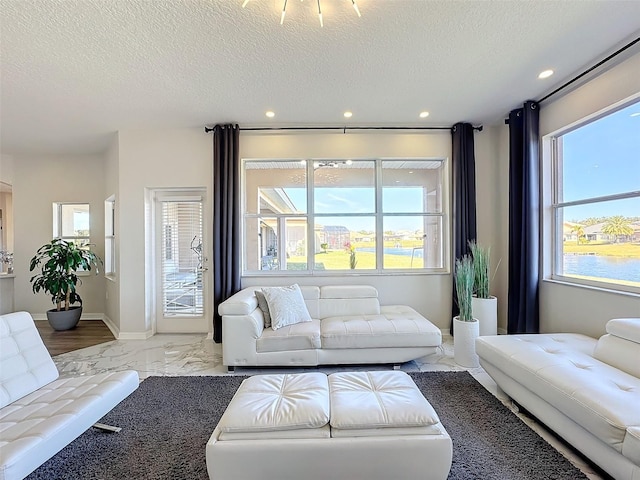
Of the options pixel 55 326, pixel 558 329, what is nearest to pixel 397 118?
pixel 558 329

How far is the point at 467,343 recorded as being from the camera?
322cm

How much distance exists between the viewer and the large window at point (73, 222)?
18.1 ft

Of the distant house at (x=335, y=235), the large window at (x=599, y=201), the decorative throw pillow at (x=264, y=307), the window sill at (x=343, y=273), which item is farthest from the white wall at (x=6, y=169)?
the large window at (x=599, y=201)

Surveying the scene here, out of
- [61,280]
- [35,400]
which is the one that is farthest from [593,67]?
[61,280]

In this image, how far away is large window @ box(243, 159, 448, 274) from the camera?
14.4 feet

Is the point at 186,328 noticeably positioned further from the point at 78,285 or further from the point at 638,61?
the point at 638,61

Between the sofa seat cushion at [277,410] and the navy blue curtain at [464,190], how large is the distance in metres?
2.97

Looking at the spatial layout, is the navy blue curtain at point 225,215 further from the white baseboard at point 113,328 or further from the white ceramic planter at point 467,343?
the white ceramic planter at point 467,343

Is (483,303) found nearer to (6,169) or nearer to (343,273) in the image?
(343,273)

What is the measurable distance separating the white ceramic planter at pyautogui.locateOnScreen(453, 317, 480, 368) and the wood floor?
14.3 ft

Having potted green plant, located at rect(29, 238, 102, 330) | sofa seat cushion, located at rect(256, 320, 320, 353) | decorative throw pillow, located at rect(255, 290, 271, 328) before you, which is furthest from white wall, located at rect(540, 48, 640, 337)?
potted green plant, located at rect(29, 238, 102, 330)

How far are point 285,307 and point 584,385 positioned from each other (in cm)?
240

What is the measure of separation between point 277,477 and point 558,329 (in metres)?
3.22

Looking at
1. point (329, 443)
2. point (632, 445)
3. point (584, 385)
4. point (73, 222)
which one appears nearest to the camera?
point (632, 445)
